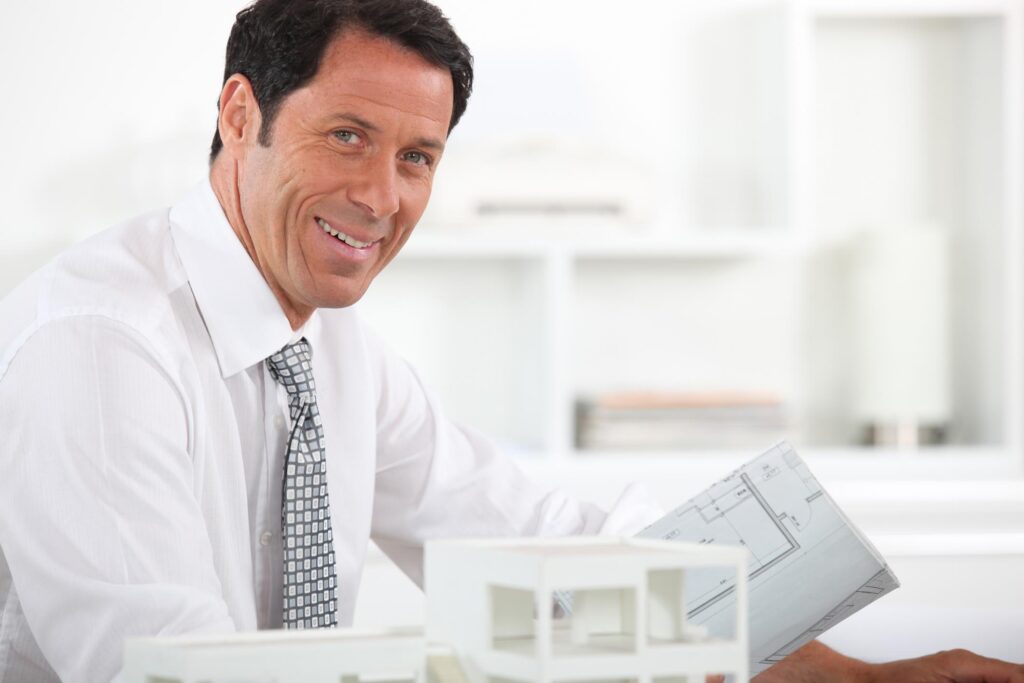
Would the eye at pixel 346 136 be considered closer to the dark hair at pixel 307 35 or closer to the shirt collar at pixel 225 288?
the dark hair at pixel 307 35

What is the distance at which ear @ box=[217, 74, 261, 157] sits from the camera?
4.68 ft

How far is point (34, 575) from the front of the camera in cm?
110

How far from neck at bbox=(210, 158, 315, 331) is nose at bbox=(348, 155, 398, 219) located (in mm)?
134

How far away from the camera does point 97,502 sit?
110cm

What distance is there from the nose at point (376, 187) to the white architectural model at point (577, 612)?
0.71 meters

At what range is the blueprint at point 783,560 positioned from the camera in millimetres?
1056

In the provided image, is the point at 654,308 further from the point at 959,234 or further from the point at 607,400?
the point at 959,234

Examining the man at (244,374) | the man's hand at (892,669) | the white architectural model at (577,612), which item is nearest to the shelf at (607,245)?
the man at (244,374)

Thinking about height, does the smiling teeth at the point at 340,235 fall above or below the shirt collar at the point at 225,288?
above

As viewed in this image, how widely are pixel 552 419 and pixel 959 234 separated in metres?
1.16

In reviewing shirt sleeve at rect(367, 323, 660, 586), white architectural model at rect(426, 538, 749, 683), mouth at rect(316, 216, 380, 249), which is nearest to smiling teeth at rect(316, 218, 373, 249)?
mouth at rect(316, 216, 380, 249)

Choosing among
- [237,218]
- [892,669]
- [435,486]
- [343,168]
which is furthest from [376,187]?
[892,669]

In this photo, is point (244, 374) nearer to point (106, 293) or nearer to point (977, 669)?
point (106, 293)

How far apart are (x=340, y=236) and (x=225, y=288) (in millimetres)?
137
